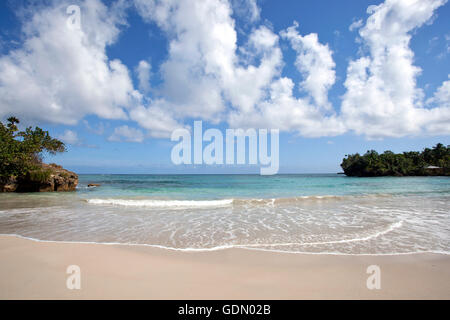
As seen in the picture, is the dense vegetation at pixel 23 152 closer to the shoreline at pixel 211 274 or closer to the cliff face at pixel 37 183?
the cliff face at pixel 37 183

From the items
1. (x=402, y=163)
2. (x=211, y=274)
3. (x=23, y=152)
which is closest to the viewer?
(x=211, y=274)

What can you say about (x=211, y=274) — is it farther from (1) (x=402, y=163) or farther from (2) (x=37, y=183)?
(1) (x=402, y=163)

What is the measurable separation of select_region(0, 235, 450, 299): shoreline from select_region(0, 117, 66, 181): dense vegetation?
22.7 meters

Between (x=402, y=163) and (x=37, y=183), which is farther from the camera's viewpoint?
(x=402, y=163)

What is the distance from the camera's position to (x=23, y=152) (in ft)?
70.8

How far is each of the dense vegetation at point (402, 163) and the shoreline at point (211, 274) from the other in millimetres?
91818

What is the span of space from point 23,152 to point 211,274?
27946 mm

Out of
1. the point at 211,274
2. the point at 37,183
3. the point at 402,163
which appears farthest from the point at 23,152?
the point at 402,163

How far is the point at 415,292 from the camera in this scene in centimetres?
297

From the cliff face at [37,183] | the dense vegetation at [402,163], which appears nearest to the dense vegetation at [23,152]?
the cliff face at [37,183]

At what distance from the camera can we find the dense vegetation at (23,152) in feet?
66.9

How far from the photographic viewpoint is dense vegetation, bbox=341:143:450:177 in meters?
74.8
